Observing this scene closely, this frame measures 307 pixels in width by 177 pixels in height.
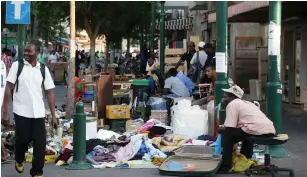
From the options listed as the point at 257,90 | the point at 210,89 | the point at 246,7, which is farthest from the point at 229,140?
the point at 257,90

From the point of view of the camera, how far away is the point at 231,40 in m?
24.1

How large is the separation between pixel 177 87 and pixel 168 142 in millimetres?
3008

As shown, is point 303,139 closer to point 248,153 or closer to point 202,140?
point 202,140

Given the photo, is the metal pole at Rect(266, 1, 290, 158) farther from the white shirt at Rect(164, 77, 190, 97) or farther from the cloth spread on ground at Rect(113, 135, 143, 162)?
the white shirt at Rect(164, 77, 190, 97)

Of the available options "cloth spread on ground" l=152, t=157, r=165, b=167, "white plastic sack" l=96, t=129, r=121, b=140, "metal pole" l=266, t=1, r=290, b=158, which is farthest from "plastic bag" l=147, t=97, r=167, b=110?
"cloth spread on ground" l=152, t=157, r=165, b=167

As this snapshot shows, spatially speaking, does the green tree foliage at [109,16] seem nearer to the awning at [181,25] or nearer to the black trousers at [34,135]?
the awning at [181,25]

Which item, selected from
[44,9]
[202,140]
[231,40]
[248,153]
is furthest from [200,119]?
[44,9]

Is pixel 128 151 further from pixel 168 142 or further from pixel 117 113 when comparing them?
pixel 117 113

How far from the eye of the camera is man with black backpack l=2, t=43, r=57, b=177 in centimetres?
735

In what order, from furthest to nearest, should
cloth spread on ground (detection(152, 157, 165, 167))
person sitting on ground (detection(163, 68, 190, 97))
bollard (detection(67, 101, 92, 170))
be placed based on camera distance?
person sitting on ground (detection(163, 68, 190, 97)) → cloth spread on ground (detection(152, 157, 165, 167)) → bollard (detection(67, 101, 92, 170))

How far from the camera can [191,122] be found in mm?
10922

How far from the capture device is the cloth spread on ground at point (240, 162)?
27.1 feet

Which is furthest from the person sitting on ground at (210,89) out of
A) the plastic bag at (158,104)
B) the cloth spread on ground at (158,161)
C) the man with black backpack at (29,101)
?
the man with black backpack at (29,101)

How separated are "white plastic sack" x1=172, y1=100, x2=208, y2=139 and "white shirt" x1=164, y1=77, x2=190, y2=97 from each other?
6.33 feet
